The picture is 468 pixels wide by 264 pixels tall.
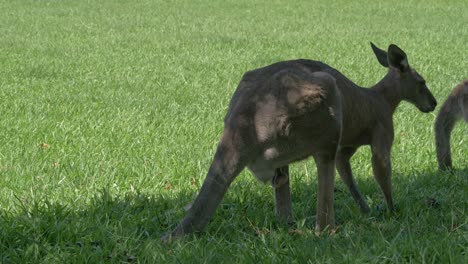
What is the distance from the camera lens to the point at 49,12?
22.3 m

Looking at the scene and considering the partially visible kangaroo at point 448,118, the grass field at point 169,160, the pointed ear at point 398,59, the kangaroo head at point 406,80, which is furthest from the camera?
the partially visible kangaroo at point 448,118

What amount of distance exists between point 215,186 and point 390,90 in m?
1.93

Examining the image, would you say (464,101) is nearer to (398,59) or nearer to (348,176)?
(398,59)

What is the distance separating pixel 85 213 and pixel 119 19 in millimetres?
16986

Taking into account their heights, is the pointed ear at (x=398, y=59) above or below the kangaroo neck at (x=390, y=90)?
above

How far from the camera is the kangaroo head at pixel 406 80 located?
5.50 metres

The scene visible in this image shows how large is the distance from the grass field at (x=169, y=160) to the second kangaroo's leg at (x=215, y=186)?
0.08 meters

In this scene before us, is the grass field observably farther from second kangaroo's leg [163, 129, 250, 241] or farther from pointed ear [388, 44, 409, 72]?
pointed ear [388, 44, 409, 72]

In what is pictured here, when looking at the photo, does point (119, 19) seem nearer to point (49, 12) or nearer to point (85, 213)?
point (49, 12)

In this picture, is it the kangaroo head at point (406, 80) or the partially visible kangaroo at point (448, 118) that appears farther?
the partially visible kangaroo at point (448, 118)

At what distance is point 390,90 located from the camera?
5.51 m

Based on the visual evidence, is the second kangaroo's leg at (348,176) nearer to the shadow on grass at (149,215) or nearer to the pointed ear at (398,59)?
the shadow on grass at (149,215)

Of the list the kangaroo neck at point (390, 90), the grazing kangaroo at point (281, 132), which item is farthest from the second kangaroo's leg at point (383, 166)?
the kangaroo neck at point (390, 90)

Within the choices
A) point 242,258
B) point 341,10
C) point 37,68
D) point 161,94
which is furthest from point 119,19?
point 242,258
